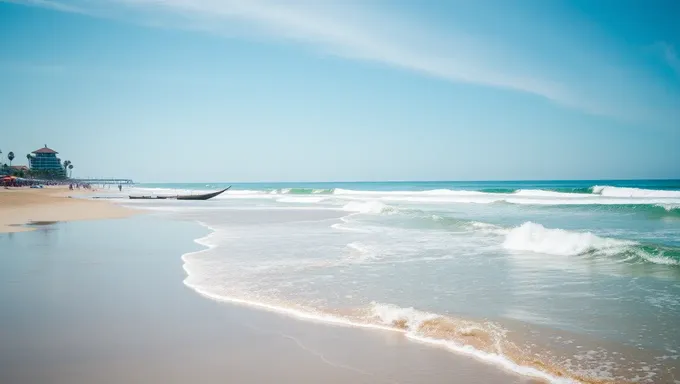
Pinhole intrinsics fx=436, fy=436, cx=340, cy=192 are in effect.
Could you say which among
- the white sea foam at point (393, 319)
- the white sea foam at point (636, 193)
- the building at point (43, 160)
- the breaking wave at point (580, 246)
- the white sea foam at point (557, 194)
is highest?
the building at point (43, 160)

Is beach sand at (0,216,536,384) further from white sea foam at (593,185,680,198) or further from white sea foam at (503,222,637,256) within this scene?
white sea foam at (593,185,680,198)

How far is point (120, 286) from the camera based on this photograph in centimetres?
727

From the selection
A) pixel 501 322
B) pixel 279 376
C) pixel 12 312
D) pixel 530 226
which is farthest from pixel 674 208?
pixel 12 312

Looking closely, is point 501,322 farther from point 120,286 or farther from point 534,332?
point 120,286

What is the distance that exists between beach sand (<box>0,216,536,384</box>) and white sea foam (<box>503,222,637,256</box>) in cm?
759

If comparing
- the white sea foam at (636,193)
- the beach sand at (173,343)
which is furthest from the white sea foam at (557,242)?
the white sea foam at (636,193)

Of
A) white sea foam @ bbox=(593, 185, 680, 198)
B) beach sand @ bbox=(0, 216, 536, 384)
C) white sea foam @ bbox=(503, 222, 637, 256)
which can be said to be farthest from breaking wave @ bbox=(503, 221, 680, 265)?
white sea foam @ bbox=(593, 185, 680, 198)

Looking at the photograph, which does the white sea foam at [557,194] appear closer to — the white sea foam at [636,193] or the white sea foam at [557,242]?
the white sea foam at [636,193]

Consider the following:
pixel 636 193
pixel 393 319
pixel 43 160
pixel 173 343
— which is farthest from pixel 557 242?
pixel 43 160

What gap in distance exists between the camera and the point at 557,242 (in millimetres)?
11266

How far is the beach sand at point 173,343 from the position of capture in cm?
397

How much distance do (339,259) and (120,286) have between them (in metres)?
4.47

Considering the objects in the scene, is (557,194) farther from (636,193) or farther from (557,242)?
(557,242)

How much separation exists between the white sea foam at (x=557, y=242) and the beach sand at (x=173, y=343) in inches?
299
